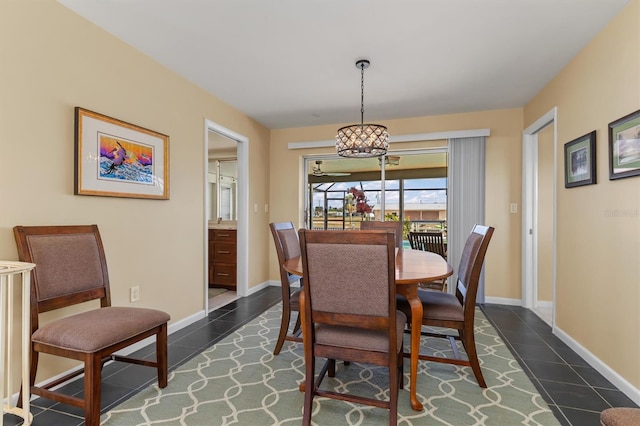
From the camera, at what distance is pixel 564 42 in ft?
7.94

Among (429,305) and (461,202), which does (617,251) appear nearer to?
(429,305)

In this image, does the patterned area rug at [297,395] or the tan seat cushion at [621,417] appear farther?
the patterned area rug at [297,395]

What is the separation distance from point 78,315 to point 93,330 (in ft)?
0.97

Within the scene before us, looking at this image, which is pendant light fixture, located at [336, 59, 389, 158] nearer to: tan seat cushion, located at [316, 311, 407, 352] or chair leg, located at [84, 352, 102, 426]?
tan seat cushion, located at [316, 311, 407, 352]

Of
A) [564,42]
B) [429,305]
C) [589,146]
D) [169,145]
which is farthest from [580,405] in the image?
[169,145]

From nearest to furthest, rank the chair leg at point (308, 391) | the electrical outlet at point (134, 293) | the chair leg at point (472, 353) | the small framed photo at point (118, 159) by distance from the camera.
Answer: the chair leg at point (308, 391), the chair leg at point (472, 353), the small framed photo at point (118, 159), the electrical outlet at point (134, 293)

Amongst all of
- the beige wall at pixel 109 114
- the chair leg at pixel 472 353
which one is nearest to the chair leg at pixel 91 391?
the beige wall at pixel 109 114

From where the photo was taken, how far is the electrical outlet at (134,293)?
254cm

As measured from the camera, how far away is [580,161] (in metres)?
2.54

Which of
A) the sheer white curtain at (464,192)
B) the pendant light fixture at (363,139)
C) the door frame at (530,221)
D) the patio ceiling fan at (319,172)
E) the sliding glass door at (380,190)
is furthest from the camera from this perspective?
the patio ceiling fan at (319,172)

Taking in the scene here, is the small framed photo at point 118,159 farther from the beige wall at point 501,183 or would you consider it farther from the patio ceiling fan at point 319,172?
the beige wall at point 501,183

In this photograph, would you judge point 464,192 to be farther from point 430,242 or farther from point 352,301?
point 352,301

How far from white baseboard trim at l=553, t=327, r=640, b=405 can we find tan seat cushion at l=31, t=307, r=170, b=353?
280 centimetres

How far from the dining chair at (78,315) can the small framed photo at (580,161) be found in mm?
3113
